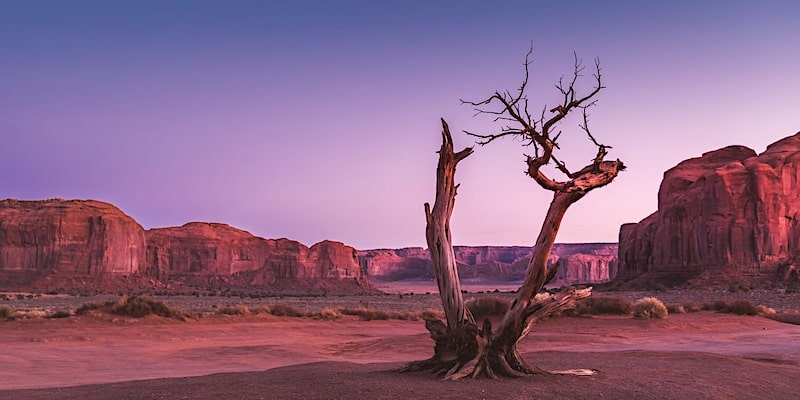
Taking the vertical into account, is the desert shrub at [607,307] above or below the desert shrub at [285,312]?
above

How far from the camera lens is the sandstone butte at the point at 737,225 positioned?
6731 centimetres

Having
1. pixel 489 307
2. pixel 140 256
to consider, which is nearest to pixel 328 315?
pixel 489 307

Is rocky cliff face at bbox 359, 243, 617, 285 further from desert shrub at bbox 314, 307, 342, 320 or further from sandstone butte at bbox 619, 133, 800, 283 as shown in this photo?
desert shrub at bbox 314, 307, 342, 320

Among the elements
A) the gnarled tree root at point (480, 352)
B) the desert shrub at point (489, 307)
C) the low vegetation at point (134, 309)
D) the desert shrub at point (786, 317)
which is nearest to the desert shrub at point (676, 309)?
the desert shrub at point (786, 317)

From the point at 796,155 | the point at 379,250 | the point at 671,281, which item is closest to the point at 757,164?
the point at 796,155

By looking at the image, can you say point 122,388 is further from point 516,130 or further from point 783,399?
point 783,399

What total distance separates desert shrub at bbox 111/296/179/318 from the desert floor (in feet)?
3.11

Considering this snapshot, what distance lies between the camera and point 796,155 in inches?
2817

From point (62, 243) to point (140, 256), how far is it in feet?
40.7

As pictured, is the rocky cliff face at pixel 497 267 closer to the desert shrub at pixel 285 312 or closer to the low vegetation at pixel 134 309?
the desert shrub at pixel 285 312

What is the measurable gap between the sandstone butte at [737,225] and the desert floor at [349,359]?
4419cm

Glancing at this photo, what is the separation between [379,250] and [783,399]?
189849mm

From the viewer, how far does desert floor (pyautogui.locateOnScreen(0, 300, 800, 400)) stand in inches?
339

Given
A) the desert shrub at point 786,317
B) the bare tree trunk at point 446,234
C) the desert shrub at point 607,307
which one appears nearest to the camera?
the bare tree trunk at point 446,234
